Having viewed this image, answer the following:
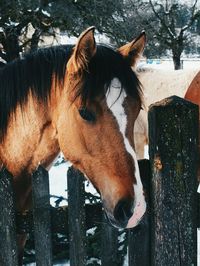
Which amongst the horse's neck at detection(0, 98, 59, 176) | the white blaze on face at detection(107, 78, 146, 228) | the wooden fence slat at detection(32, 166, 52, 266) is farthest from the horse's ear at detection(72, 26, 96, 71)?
the wooden fence slat at detection(32, 166, 52, 266)

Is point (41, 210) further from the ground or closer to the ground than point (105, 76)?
closer to the ground

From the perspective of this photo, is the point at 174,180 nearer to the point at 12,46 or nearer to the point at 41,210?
the point at 41,210

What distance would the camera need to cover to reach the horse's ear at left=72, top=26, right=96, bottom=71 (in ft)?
5.40

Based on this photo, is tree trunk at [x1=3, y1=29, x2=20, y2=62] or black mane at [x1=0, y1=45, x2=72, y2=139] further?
tree trunk at [x1=3, y1=29, x2=20, y2=62]

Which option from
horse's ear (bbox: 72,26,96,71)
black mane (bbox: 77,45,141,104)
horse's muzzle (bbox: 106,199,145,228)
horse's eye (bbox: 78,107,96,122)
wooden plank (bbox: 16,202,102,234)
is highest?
horse's ear (bbox: 72,26,96,71)

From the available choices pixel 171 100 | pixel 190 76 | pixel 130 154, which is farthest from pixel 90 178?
pixel 190 76

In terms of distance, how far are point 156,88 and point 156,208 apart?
361 cm

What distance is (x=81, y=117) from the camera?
170 centimetres

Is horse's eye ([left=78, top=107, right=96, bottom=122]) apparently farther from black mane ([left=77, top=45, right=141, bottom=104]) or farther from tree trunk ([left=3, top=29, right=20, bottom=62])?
tree trunk ([left=3, top=29, right=20, bottom=62])

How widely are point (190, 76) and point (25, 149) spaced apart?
330 cm

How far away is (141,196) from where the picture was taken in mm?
1467

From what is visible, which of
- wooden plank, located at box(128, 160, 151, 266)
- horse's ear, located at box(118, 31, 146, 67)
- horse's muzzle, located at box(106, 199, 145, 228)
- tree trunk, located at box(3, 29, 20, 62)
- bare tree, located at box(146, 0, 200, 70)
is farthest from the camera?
bare tree, located at box(146, 0, 200, 70)

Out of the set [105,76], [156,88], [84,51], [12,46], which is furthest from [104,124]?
[12,46]

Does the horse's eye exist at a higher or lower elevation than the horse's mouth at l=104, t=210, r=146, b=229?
higher
